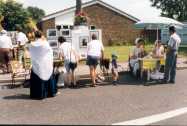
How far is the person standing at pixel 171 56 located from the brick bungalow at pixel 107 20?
29451 mm

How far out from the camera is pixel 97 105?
11195 millimetres

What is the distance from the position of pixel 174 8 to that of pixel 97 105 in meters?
43.9

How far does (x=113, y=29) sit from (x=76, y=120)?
3685cm

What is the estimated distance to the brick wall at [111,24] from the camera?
1790 inches

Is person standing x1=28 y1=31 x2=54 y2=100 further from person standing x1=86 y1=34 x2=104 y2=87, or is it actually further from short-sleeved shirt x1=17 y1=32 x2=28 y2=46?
short-sleeved shirt x1=17 y1=32 x2=28 y2=46

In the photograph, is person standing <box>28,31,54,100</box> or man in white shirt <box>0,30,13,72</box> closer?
person standing <box>28,31,54,100</box>

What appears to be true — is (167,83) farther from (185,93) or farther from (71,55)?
(71,55)

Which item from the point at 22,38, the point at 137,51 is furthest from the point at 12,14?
the point at 137,51

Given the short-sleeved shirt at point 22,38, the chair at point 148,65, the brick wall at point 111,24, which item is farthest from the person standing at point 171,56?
the brick wall at point 111,24

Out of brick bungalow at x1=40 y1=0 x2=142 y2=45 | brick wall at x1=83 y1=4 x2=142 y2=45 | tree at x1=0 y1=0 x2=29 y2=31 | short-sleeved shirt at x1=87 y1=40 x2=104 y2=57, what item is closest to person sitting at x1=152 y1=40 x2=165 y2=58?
short-sleeved shirt at x1=87 y1=40 x2=104 y2=57

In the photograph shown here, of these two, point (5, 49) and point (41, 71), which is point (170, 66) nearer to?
point (41, 71)

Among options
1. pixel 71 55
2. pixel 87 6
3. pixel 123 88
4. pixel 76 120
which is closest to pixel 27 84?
pixel 71 55

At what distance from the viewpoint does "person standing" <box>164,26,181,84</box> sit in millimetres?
15242

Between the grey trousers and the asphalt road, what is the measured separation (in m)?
0.67
